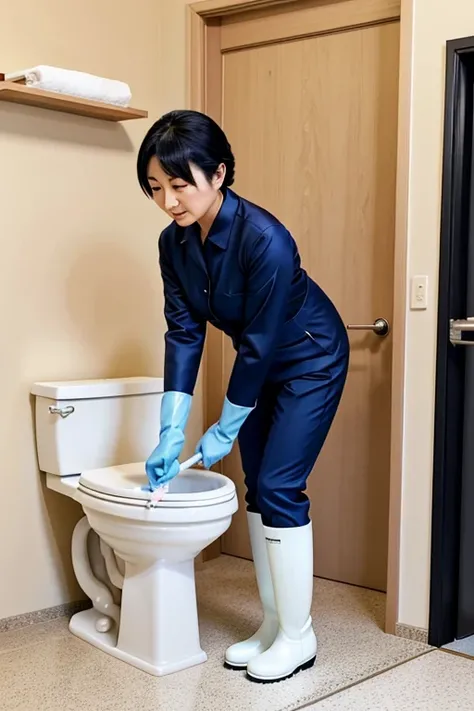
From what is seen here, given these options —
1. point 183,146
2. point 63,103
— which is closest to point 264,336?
point 183,146

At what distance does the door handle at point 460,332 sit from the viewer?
2.40m

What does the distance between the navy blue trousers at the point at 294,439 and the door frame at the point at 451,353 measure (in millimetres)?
321

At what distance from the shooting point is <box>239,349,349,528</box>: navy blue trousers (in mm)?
2293

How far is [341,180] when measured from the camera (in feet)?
9.70

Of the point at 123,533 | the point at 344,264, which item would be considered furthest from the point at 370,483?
the point at 123,533

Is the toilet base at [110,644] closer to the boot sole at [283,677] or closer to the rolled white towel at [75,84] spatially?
the boot sole at [283,677]

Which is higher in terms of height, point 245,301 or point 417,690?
point 245,301

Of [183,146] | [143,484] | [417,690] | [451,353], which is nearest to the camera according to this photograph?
[183,146]

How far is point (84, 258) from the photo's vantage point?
282 centimetres

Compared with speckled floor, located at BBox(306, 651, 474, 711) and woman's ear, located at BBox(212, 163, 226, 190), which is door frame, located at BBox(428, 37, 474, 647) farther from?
woman's ear, located at BBox(212, 163, 226, 190)

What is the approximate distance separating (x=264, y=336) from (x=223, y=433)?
0.28 m

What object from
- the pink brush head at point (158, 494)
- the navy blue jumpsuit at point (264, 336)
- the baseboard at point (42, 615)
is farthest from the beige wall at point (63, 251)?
the pink brush head at point (158, 494)

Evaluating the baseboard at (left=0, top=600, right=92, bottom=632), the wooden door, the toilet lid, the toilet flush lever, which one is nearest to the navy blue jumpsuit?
the toilet lid

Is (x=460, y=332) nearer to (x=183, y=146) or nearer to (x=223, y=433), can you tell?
(x=223, y=433)
